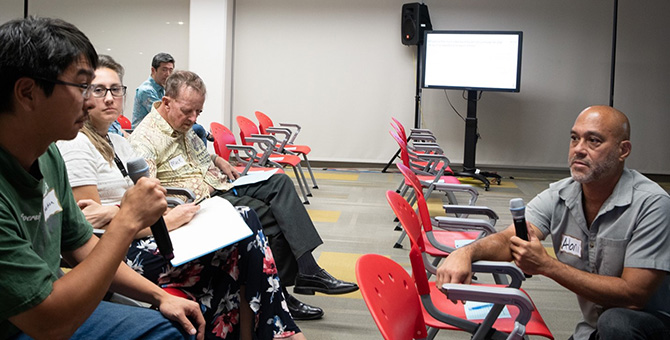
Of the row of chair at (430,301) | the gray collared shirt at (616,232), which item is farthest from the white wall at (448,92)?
the gray collared shirt at (616,232)

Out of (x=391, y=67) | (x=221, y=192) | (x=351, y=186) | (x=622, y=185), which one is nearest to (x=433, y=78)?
(x=391, y=67)

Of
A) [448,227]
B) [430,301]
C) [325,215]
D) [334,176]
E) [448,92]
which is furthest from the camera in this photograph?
[448,92]

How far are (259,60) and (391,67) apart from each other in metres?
1.86

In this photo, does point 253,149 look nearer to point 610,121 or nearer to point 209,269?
point 209,269

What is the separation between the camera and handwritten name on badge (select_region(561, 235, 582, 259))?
6.13 feet

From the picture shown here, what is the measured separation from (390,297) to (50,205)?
2.58 feet

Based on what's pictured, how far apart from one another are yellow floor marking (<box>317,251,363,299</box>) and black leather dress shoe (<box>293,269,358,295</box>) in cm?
19

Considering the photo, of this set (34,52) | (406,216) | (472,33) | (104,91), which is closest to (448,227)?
(406,216)

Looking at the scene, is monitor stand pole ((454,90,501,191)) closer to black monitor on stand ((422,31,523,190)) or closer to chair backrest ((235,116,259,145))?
black monitor on stand ((422,31,523,190))

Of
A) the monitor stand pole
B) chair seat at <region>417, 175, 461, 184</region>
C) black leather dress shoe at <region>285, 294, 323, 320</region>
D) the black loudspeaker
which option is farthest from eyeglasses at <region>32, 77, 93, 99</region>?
the black loudspeaker

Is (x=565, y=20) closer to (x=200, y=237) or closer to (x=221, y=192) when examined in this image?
(x=221, y=192)

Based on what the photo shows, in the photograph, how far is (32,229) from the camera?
119 centimetres

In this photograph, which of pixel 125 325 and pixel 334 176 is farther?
pixel 334 176

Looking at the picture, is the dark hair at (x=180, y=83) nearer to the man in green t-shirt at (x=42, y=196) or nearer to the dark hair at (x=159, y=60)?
the man in green t-shirt at (x=42, y=196)
